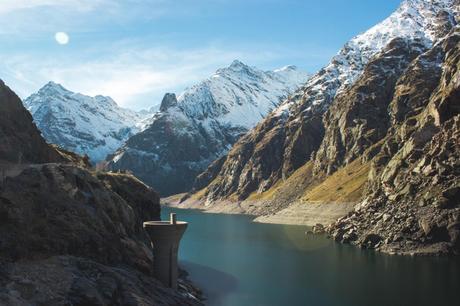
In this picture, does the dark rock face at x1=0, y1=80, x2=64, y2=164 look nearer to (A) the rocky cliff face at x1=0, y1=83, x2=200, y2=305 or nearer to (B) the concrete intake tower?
(A) the rocky cliff face at x1=0, y1=83, x2=200, y2=305

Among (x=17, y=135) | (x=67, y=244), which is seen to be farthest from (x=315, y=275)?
(x=67, y=244)

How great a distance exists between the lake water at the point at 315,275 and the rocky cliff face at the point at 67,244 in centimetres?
1700

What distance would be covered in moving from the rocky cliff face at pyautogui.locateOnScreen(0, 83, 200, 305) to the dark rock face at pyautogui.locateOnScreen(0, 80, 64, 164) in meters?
0.36

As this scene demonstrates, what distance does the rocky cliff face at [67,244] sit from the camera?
39.6 metres

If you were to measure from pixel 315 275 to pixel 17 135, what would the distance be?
5037cm

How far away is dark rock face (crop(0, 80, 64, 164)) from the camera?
6462 cm

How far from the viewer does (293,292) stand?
247ft

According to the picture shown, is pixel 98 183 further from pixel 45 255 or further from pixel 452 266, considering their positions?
pixel 452 266

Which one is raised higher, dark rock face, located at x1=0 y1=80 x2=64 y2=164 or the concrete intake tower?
dark rock face, located at x1=0 y1=80 x2=64 y2=164

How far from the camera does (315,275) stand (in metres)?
88.6

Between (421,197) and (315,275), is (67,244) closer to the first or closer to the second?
(315,275)

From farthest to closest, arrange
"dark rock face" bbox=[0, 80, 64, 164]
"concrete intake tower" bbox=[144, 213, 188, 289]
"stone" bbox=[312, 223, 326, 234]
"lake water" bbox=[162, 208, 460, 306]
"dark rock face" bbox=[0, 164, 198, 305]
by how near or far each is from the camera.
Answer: "stone" bbox=[312, 223, 326, 234]
"lake water" bbox=[162, 208, 460, 306]
"dark rock face" bbox=[0, 80, 64, 164]
"concrete intake tower" bbox=[144, 213, 188, 289]
"dark rock face" bbox=[0, 164, 198, 305]

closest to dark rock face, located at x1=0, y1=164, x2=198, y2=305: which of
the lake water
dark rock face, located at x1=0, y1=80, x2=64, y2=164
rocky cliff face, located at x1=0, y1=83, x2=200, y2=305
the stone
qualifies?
rocky cliff face, located at x1=0, y1=83, x2=200, y2=305

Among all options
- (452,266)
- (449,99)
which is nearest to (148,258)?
(452,266)
